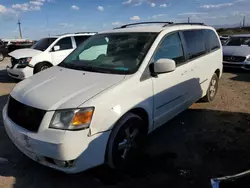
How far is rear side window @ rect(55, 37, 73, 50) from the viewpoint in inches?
355

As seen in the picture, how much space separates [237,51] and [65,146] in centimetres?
917

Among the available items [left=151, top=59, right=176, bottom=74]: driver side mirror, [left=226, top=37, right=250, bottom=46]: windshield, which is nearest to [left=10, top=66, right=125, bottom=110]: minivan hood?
[left=151, top=59, right=176, bottom=74]: driver side mirror

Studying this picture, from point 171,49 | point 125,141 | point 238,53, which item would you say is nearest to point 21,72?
point 171,49

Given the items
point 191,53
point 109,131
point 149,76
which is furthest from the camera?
point 191,53

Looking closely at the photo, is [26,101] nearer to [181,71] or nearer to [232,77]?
[181,71]

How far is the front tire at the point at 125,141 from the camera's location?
113 inches

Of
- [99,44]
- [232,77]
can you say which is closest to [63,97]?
[99,44]

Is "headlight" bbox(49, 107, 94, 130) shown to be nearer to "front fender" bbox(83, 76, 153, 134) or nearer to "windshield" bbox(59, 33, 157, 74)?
"front fender" bbox(83, 76, 153, 134)

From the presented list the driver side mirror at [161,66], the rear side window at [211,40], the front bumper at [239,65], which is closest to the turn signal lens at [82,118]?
the driver side mirror at [161,66]

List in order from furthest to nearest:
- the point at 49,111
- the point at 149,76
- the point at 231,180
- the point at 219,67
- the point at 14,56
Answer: the point at 14,56
the point at 219,67
the point at 149,76
the point at 49,111
the point at 231,180

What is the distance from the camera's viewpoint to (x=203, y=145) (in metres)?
3.82

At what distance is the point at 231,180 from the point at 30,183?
2.29 m

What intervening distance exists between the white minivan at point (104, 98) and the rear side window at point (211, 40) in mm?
880

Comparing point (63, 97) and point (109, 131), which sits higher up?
point (63, 97)
